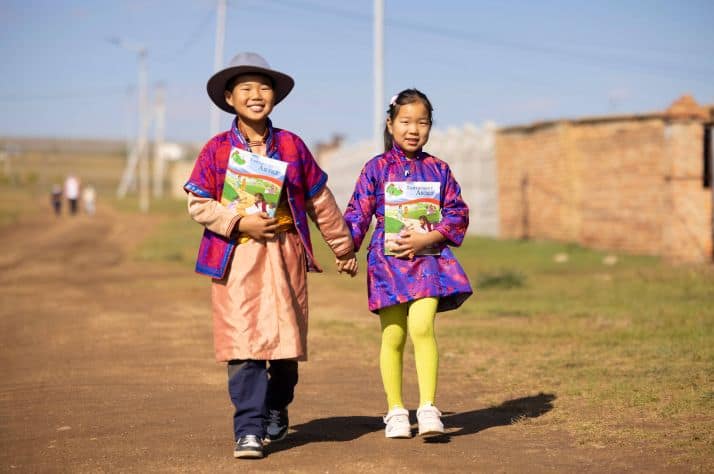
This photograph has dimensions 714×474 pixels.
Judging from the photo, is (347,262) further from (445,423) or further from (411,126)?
(445,423)

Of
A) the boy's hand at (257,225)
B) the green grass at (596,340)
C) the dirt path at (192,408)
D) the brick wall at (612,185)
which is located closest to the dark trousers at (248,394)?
the dirt path at (192,408)

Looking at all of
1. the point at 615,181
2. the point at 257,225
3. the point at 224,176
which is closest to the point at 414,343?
the point at 257,225

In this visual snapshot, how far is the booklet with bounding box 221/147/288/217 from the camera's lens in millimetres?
5625

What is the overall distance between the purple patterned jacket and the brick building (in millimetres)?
12960

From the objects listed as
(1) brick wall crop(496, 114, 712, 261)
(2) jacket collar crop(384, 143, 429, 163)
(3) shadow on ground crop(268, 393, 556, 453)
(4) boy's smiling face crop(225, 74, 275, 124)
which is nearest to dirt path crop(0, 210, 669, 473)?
(3) shadow on ground crop(268, 393, 556, 453)

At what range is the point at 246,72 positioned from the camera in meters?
5.79

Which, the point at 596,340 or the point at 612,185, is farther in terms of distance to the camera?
the point at 612,185

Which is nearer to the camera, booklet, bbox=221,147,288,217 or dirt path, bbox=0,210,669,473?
dirt path, bbox=0,210,669,473

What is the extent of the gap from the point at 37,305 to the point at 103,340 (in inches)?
→ 140

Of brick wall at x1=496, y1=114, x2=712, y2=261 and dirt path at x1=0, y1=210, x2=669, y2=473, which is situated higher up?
brick wall at x1=496, y1=114, x2=712, y2=261

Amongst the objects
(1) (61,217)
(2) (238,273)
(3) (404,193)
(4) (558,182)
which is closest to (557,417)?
(3) (404,193)

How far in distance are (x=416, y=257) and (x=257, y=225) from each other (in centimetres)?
96

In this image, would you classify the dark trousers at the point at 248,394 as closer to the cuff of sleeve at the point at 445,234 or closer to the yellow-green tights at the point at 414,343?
the yellow-green tights at the point at 414,343

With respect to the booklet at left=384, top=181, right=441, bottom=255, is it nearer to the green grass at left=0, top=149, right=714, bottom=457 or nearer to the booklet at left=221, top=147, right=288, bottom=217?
the booklet at left=221, top=147, right=288, bottom=217
